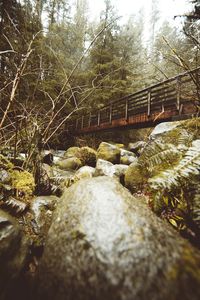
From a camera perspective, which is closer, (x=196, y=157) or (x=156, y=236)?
(x=156, y=236)

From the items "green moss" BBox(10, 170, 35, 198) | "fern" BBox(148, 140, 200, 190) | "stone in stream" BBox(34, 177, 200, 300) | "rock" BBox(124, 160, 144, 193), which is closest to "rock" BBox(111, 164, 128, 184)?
"rock" BBox(124, 160, 144, 193)

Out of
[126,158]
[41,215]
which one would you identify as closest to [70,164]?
[126,158]

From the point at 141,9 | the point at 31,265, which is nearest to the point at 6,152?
the point at 31,265

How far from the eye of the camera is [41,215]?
2.73 m

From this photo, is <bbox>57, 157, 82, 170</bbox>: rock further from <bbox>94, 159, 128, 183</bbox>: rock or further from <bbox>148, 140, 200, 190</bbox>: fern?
<bbox>148, 140, 200, 190</bbox>: fern

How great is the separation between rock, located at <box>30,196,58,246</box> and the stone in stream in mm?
864

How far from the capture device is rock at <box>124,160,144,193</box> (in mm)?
3546

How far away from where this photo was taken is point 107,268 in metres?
1.23

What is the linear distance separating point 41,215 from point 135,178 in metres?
1.64

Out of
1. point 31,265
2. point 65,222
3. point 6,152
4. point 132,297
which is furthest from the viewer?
point 6,152

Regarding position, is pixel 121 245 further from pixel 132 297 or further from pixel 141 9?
pixel 141 9

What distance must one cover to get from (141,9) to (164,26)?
5.66m

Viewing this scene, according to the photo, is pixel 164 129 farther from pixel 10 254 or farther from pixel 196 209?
pixel 10 254

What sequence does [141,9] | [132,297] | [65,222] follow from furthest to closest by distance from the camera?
[141,9] → [65,222] → [132,297]
